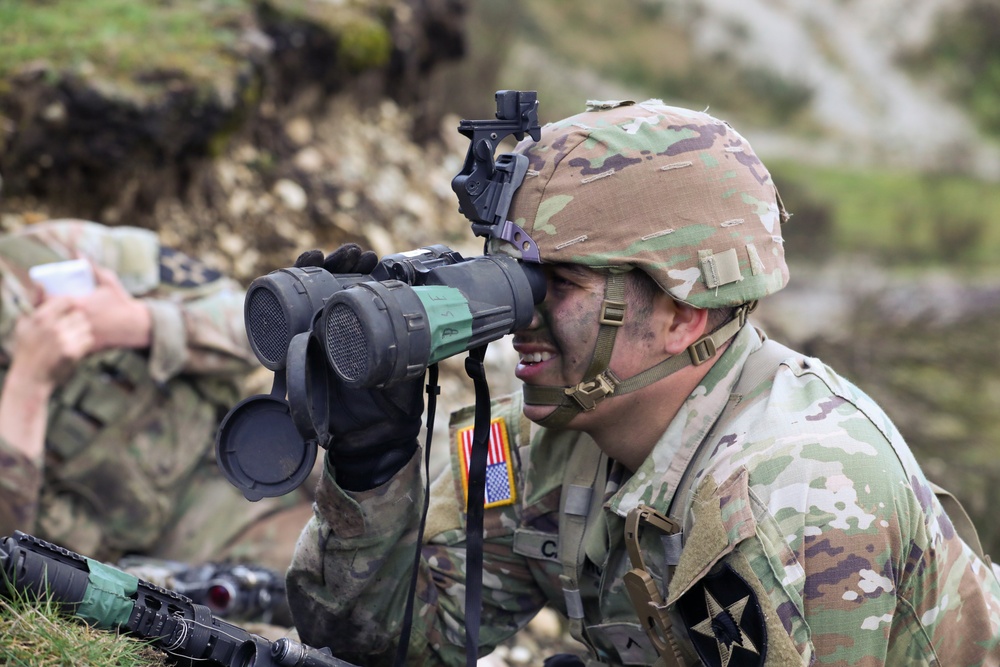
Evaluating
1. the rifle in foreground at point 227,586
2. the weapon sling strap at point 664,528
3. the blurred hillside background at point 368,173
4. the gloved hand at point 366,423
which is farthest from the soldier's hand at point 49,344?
the weapon sling strap at point 664,528

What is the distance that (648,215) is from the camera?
7.76 ft

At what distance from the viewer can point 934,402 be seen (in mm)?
8039

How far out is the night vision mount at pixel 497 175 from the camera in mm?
2377

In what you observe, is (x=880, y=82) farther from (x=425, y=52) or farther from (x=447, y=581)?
(x=447, y=581)

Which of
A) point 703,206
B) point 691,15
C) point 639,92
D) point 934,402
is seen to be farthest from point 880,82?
point 703,206

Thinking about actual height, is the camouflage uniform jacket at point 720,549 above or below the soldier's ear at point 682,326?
below

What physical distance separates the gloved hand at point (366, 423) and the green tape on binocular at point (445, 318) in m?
0.21

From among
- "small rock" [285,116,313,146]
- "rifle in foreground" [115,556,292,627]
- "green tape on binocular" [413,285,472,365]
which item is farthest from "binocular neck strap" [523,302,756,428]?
"small rock" [285,116,313,146]

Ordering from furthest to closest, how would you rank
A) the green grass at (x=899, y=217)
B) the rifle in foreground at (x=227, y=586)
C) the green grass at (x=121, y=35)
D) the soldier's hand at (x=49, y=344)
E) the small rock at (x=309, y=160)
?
the green grass at (x=899, y=217) < the small rock at (x=309, y=160) < the green grass at (x=121, y=35) < the soldier's hand at (x=49, y=344) < the rifle in foreground at (x=227, y=586)

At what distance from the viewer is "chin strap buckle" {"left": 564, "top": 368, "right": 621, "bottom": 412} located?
7.93 feet

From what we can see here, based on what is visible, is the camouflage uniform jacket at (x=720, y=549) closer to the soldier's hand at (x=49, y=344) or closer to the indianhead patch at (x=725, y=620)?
the indianhead patch at (x=725, y=620)

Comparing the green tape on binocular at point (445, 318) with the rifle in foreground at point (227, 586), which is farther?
the rifle in foreground at point (227, 586)

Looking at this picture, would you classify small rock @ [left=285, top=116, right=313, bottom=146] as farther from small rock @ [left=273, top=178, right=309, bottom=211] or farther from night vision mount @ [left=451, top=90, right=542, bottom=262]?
night vision mount @ [left=451, top=90, right=542, bottom=262]

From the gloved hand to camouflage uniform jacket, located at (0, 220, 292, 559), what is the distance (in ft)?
6.22
